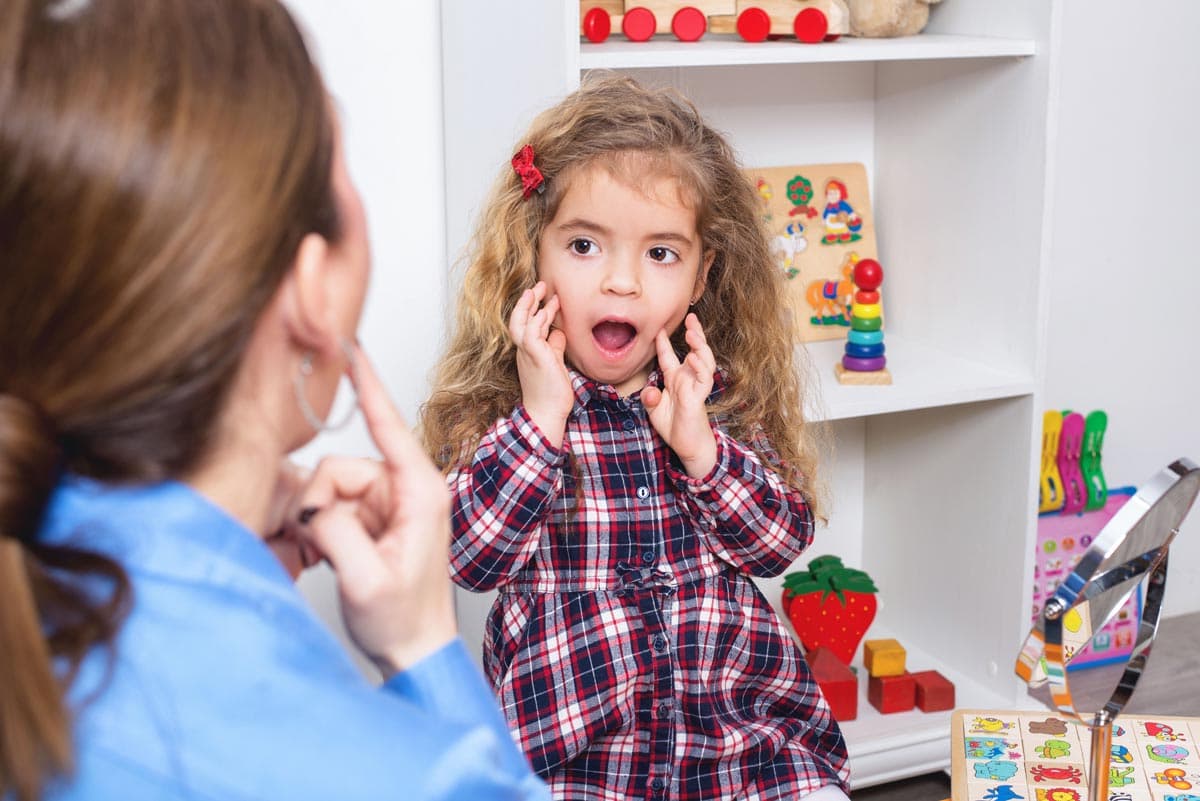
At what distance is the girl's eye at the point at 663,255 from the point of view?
131 centimetres

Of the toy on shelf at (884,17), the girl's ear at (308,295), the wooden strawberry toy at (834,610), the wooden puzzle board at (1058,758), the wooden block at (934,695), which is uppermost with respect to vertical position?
the toy on shelf at (884,17)

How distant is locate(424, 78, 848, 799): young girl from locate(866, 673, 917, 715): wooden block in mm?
498

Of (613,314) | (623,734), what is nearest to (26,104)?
(613,314)

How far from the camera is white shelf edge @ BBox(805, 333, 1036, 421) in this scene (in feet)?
5.55

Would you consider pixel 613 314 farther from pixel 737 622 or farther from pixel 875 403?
pixel 875 403

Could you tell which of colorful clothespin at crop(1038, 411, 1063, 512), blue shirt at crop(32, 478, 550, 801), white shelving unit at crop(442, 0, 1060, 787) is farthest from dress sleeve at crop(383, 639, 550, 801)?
colorful clothespin at crop(1038, 411, 1063, 512)

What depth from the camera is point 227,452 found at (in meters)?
0.67

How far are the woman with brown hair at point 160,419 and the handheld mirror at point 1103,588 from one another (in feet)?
1.06

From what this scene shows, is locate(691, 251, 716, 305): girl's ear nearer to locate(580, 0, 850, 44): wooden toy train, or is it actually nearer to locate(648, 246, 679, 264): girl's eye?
locate(648, 246, 679, 264): girl's eye

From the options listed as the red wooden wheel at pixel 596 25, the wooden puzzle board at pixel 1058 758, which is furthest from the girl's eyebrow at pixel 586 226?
the wooden puzzle board at pixel 1058 758

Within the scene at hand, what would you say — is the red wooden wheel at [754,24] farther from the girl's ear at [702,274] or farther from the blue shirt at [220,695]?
the blue shirt at [220,695]

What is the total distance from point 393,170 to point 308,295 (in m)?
1.13

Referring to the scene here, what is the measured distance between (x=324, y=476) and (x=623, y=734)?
570mm

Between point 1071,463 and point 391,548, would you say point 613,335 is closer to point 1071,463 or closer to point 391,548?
point 391,548
